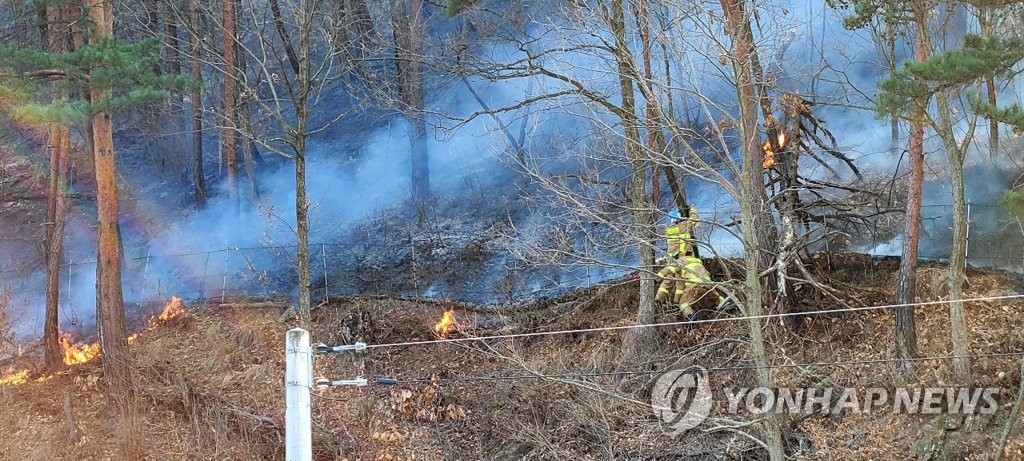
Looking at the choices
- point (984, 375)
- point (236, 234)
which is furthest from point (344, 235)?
point (984, 375)

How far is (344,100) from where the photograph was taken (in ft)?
86.7

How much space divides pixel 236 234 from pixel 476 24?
29.9 feet

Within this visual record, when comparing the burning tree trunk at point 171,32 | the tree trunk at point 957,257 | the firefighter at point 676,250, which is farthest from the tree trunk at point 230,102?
the tree trunk at point 957,257

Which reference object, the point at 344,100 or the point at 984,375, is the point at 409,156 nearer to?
the point at 344,100

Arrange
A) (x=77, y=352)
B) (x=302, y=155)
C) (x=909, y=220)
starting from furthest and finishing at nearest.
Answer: (x=77, y=352)
(x=302, y=155)
(x=909, y=220)

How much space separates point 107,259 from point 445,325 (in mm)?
6214

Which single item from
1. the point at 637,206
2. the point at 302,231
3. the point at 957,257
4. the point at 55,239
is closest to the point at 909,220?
the point at 957,257

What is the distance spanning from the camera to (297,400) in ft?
19.6

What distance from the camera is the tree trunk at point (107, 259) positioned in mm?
13328

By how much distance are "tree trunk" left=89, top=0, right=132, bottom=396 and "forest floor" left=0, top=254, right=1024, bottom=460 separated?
600 millimetres

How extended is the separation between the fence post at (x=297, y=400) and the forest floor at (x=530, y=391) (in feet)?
14.5

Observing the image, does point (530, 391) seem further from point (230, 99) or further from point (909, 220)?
point (230, 99)

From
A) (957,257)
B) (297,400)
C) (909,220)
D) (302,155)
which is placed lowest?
(297,400)

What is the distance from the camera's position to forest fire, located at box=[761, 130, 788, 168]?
1286 centimetres
